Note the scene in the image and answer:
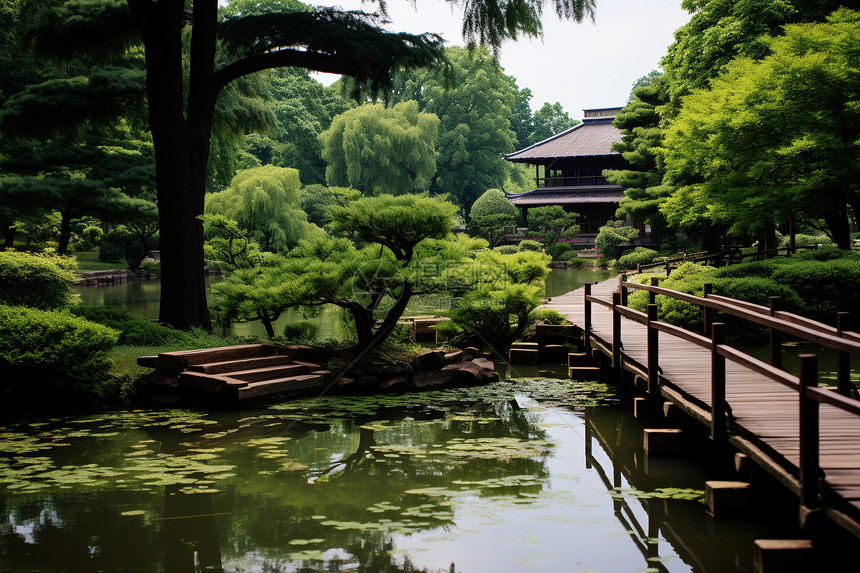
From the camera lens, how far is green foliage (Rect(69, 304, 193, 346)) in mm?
10398

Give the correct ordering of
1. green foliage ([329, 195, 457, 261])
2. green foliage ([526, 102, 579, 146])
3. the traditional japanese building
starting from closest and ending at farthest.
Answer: green foliage ([329, 195, 457, 261]) → the traditional japanese building → green foliage ([526, 102, 579, 146])

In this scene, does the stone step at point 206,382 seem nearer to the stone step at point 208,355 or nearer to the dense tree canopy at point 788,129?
the stone step at point 208,355

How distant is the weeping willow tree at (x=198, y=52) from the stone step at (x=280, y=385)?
10.0 ft

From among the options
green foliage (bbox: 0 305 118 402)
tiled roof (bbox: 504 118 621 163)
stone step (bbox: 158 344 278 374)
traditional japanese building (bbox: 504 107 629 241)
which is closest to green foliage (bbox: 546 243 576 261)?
traditional japanese building (bbox: 504 107 629 241)

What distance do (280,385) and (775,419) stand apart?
542 centimetres

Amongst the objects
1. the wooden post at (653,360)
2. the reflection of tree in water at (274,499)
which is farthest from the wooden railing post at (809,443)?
the wooden post at (653,360)

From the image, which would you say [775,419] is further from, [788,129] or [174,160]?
[788,129]

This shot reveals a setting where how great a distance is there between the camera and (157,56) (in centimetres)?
1123

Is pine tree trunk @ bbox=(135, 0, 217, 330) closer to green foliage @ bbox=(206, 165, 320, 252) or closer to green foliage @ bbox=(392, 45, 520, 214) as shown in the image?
green foliage @ bbox=(206, 165, 320, 252)

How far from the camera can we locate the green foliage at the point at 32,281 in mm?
10312

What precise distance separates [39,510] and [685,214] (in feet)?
57.2

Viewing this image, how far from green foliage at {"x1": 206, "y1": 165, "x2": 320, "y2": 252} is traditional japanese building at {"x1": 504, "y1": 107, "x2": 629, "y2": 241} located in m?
15.3

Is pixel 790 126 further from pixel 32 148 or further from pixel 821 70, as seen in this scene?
pixel 32 148

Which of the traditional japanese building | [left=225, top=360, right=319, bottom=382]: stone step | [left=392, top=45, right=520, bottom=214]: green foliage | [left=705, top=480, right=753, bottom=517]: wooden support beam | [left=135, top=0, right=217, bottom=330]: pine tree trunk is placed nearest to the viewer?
[left=705, top=480, right=753, bottom=517]: wooden support beam
